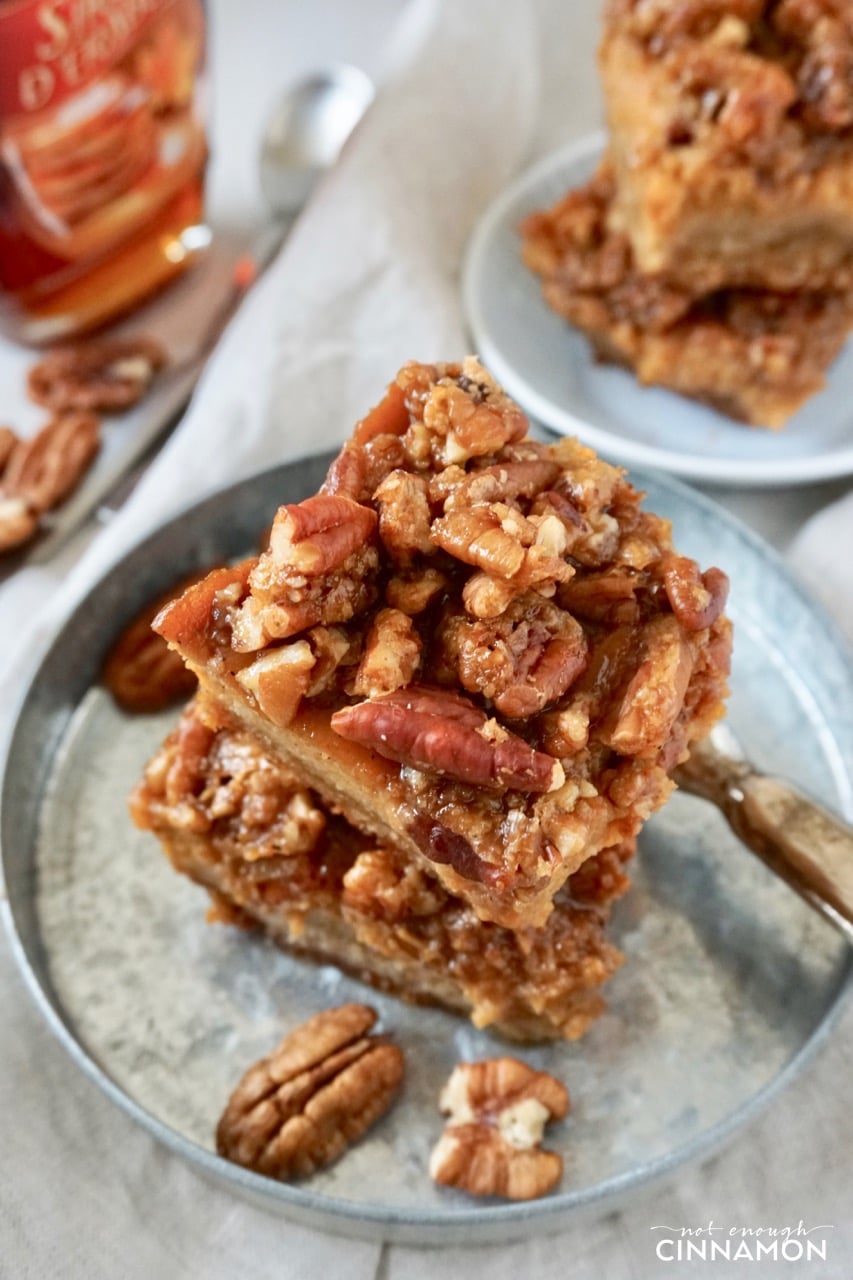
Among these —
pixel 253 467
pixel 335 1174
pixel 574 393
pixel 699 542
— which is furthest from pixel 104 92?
pixel 335 1174

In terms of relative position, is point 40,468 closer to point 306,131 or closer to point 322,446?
point 322,446

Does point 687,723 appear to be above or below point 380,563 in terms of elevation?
below

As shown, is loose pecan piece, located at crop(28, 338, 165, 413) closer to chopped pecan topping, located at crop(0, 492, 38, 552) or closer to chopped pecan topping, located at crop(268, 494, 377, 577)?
chopped pecan topping, located at crop(0, 492, 38, 552)

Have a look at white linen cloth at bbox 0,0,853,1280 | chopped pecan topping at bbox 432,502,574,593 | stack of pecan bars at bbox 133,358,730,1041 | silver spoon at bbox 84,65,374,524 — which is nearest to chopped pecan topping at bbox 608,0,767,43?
white linen cloth at bbox 0,0,853,1280

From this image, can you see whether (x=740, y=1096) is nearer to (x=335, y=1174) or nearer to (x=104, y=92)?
(x=335, y=1174)

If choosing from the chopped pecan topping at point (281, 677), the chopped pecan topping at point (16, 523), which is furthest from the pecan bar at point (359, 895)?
the chopped pecan topping at point (16, 523)

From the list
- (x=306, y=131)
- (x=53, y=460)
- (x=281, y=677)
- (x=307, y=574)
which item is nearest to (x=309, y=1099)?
(x=281, y=677)

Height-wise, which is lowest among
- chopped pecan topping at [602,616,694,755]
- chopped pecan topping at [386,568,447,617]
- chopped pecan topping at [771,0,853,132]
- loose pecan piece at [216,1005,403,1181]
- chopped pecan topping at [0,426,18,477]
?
loose pecan piece at [216,1005,403,1181]
